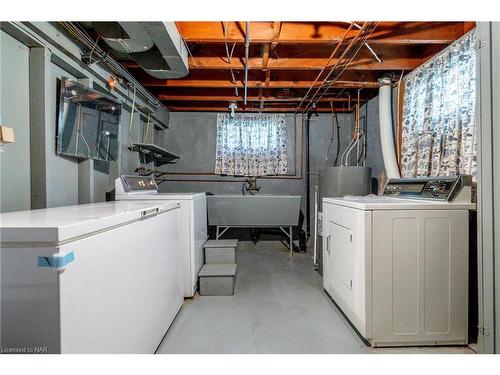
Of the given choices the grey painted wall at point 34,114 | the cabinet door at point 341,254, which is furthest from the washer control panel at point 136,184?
the cabinet door at point 341,254

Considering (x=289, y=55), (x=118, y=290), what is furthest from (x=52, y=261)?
(x=289, y=55)

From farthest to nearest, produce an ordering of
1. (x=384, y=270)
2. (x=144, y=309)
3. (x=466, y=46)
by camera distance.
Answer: (x=466, y=46)
(x=384, y=270)
(x=144, y=309)

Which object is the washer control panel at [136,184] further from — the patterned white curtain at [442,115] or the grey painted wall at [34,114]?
the patterned white curtain at [442,115]

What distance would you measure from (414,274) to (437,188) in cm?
67

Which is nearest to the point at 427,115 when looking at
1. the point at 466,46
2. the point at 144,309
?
the point at 466,46

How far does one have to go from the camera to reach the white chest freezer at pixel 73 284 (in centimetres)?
76

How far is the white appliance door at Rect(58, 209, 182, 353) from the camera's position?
83 cm

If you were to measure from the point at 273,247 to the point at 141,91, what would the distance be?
3016 millimetres

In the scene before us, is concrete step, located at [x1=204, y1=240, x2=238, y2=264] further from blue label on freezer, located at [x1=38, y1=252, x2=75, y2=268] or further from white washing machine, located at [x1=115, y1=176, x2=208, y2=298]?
blue label on freezer, located at [x1=38, y1=252, x2=75, y2=268]

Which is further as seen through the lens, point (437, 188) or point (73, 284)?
point (437, 188)

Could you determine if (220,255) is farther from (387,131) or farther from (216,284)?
(387,131)

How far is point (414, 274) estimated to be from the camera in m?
1.63

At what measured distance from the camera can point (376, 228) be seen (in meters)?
1.62

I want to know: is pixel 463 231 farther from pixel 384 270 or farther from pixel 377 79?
pixel 377 79
